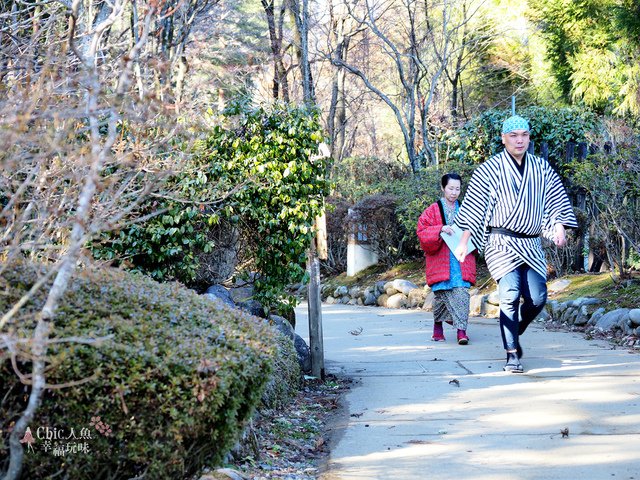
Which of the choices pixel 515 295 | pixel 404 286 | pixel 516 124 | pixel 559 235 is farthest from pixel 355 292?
pixel 516 124

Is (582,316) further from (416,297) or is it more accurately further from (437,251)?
(416,297)

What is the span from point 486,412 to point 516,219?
238 centimetres

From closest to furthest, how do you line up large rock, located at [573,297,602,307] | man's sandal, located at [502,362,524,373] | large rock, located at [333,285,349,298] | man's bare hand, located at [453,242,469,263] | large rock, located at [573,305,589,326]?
man's sandal, located at [502,362,524,373] → man's bare hand, located at [453,242,469,263] → large rock, located at [573,305,589,326] → large rock, located at [573,297,602,307] → large rock, located at [333,285,349,298]

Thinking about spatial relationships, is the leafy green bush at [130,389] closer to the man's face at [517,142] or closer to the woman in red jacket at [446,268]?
the man's face at [517,142]

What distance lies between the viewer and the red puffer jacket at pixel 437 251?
32.4ft

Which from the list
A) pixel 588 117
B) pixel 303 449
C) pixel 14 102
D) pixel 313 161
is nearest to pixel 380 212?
pixel 588 117

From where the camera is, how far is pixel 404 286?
15.9 metres

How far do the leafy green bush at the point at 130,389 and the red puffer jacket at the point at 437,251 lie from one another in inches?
264

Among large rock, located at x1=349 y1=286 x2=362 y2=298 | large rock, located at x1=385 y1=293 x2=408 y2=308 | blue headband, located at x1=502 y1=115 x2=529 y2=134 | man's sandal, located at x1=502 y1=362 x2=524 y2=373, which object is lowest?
man's sandal, located at x1=502 y1=362 x2=524 y2=373

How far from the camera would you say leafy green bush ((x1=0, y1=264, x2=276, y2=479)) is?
292 cm

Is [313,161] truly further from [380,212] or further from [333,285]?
[333,285]

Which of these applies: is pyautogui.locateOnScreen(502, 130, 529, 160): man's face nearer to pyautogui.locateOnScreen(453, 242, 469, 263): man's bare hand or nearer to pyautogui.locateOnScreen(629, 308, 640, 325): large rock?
pyautogui.locateOnScreen(453, 242, 469, 263): man's bare hand

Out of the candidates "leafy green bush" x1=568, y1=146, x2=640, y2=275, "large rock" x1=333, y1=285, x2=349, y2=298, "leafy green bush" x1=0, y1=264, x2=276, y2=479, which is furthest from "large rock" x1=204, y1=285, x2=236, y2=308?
"large rock" x1=333, y1=285, x2=349, y2=298

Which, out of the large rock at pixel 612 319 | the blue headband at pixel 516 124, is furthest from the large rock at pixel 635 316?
the blue headband at pixel 516 124
